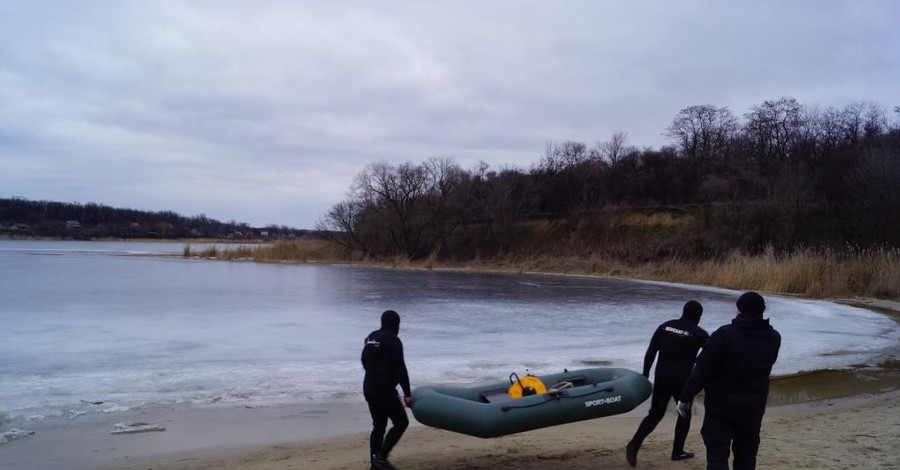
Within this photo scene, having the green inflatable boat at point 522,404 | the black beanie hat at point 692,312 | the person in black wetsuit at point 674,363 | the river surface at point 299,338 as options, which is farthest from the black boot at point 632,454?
the river surface at point 299,338

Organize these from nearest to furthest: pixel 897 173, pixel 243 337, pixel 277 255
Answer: pixel 243 337, pixel 897 173, pixel 277 255

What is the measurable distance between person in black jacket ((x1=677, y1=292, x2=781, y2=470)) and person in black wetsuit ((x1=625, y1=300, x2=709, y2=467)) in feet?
2.97

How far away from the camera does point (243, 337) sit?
39.1 ft

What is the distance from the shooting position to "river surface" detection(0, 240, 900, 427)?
26.6 ft

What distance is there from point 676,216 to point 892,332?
26.8 metres

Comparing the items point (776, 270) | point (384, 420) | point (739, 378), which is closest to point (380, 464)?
point (384, 420)

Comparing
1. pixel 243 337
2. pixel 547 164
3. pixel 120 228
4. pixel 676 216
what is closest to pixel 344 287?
pixel 243 337

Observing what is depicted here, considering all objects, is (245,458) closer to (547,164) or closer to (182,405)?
(182,405)

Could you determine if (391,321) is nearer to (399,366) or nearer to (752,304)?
(399,366)

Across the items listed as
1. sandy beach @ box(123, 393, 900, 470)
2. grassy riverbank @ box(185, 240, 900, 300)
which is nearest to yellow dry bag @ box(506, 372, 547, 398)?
sandy beach @ box(123, 393, 900, 470)

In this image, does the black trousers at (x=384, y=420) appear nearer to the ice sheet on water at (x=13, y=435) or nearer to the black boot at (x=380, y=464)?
the black boot at (x=380, y=464)

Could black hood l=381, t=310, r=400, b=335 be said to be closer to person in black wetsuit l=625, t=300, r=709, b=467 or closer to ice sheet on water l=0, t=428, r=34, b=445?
person in black wetsuit l=625, t=300, r=709, b=467

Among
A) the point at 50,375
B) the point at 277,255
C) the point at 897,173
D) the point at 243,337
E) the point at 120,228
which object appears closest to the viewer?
the point at 50,375

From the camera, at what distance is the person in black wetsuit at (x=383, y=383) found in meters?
5.05
